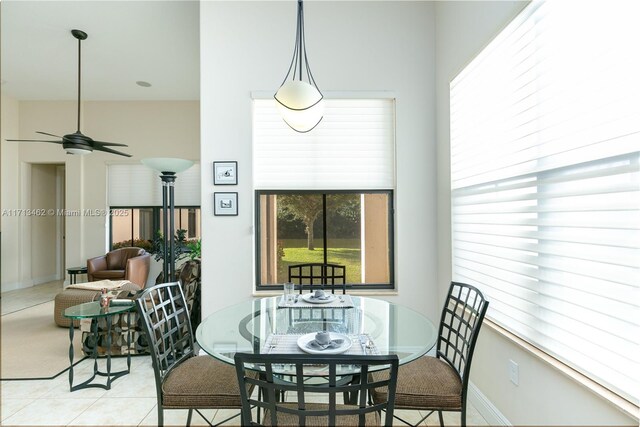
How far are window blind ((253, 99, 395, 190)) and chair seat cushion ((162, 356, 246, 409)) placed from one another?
171 centimetres

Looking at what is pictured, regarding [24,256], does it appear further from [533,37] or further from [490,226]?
[533,37]

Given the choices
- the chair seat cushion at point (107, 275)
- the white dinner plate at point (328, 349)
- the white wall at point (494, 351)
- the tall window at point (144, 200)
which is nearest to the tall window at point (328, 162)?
the white wall at point (494, 351)

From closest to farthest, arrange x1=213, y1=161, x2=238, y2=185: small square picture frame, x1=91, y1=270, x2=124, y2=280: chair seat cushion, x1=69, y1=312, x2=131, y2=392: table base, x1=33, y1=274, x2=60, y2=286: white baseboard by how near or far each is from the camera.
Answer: x1=69, y1=312, x2=131, y2=392: table base
x1=213, y1=161, x2=238, y2=185: small square picture frame
x1=91, y1=270, x2=124, y2=280: chair seat cushion
x1=33, y1=274, x2=60, y2=286: white baseboard

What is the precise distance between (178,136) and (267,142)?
3.57 m

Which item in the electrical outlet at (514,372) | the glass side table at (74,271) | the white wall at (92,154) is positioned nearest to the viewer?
the electrical outlet at (514,372)

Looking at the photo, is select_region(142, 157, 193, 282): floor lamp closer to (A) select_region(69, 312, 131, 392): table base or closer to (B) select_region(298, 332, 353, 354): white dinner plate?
(A) select_region(69, 312, 131, 392): table base

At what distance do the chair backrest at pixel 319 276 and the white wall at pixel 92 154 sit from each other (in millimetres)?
3813

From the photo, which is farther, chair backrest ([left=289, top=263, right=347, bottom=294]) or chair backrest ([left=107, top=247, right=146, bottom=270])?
chair backrest ([left=107, top=247, right=146, bottom=270])

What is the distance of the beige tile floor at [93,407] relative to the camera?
201cm

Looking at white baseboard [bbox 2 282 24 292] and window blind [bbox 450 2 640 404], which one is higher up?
window blind [bbox 450 2 640 404]

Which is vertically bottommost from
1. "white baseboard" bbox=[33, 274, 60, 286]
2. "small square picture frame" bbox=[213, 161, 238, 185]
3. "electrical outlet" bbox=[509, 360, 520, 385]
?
"white baseboard" bbox=[33, 274, 60, 286]

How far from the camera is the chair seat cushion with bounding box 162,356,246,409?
1.50 meters

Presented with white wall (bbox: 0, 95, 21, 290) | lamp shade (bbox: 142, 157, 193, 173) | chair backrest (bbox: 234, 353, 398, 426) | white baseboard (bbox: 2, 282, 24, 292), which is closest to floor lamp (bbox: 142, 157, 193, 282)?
lamp shade (bbox: 142, 157, 193, 173)

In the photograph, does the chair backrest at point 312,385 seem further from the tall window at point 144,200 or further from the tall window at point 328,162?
the tall window at point 144,200
